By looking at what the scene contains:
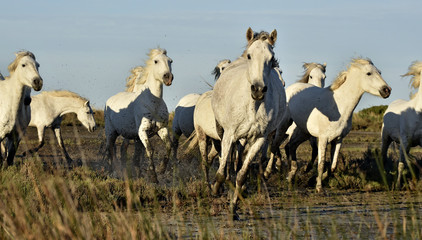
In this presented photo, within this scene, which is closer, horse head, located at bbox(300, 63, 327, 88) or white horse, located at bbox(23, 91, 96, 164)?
horse head, located at bbox(300, 63, 327, 88)

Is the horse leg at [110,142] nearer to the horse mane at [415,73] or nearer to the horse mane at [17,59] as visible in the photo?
the horse mane at [17,59]

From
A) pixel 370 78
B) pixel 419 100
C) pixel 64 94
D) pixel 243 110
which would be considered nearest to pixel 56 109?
pixel 64 94

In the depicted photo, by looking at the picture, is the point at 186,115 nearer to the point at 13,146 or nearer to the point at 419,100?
the point at 13,146

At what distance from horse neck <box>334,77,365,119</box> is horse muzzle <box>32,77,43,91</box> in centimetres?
521

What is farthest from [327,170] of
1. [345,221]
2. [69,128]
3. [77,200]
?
[69,128]

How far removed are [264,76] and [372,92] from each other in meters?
4.39

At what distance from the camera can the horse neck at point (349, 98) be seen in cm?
1141

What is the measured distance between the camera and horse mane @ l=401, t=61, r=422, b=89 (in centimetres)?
1212

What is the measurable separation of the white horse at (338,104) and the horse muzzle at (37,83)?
492 cm

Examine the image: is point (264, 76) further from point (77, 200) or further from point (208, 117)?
point (208, 117)

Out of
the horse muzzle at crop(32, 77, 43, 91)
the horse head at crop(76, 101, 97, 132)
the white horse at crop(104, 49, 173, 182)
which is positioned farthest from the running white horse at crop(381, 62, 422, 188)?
the horse head at crop(76, 101, 97, 132)

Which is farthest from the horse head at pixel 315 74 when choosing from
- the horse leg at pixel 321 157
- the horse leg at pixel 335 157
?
the horse leg at pixel 321 157

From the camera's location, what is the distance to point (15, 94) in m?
10.8

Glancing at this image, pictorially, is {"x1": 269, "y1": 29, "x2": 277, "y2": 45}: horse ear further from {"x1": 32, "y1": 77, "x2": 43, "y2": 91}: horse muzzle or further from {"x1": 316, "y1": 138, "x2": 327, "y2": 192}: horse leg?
{"x1": 32, "y1": 77, "x2": 43, "y2": 91}: horse muzzle
